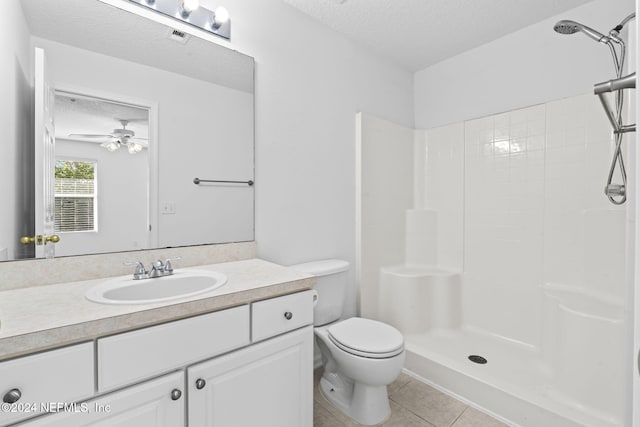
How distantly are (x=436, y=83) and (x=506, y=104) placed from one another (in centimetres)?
65

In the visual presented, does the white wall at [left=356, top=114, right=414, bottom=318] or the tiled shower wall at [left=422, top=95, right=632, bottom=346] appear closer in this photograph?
the tiled shower wall at [left=422, top=95, right=632, bottom=346]

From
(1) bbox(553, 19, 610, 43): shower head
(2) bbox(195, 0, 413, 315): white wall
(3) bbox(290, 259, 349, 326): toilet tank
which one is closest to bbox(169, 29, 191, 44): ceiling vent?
(2) bbox(195, 0, 413, 315): white wall

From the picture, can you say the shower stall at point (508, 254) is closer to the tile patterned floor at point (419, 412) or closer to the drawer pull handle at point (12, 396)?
the tile patterned floor at point (419, 412)

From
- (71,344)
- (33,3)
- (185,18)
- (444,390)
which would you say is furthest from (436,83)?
(71,344)

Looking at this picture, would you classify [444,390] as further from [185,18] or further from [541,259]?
[185,18]

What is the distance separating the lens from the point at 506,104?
2.30 metres

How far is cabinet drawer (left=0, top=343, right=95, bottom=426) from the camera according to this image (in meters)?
0.72

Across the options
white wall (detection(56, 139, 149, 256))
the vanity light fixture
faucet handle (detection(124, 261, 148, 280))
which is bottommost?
faucet handle (detection(124, 261, 148, 280))

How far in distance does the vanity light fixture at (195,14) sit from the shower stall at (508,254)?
1111 mm

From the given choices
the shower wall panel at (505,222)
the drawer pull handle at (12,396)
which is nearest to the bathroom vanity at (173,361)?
the drawer pull handle at (12,396)

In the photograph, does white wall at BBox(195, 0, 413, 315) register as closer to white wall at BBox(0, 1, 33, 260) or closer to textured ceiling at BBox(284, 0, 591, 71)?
textured ceiling at BBox(284, 0, 591, 71)

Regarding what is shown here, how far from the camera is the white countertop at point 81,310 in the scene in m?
0.75

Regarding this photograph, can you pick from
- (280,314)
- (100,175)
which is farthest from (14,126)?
(280,314)

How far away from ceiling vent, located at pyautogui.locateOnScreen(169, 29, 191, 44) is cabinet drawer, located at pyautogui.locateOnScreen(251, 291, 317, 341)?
4.39ft
